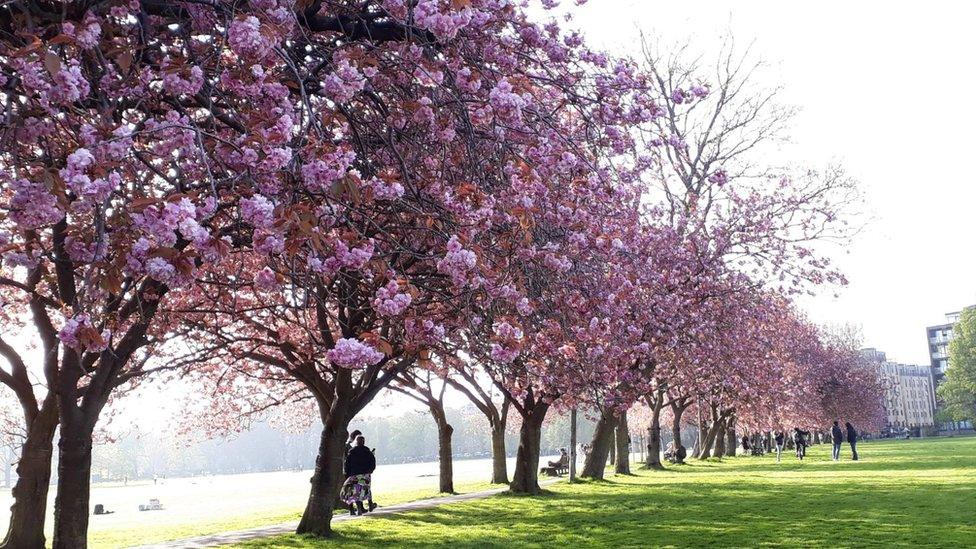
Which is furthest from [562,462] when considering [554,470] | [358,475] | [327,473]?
[327,473]

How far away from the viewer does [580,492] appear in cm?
2542

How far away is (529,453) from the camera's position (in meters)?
25.2

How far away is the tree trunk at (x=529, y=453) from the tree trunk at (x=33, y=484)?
13283mm

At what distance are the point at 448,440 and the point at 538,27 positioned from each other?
A: 2208cm

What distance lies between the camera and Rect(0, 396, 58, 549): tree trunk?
47.0 feet

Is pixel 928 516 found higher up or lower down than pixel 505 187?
lower down

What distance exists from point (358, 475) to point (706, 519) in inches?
330

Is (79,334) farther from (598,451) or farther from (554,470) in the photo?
(554,470)

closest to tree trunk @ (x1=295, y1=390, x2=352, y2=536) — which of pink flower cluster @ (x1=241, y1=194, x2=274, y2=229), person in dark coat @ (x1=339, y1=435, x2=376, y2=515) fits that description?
person in dark coat @ (x1=339, y1=435, x2=376, y2=515)

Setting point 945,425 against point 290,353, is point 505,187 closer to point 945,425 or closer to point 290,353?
point 290,353

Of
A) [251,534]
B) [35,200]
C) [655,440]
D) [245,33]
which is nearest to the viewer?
[35,200]

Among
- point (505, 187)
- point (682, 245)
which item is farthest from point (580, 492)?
point (505, 187)

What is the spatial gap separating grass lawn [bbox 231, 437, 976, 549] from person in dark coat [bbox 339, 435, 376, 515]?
1.08 metres

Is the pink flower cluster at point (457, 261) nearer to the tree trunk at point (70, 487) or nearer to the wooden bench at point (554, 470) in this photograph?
the tree trunk at point (70, 487)
